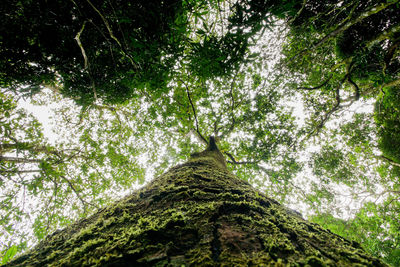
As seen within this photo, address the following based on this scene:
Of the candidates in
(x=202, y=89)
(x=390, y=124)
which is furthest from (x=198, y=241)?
(x=390, y=124)

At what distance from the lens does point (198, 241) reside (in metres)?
1.14

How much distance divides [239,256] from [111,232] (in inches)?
44.8

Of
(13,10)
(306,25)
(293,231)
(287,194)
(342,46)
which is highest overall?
(13,10)

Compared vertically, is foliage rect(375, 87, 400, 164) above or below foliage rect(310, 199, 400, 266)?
above

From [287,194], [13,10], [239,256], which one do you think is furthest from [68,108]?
[287,194]

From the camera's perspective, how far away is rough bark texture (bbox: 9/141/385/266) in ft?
3.21

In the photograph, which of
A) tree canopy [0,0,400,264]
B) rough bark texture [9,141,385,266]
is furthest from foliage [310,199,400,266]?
rough bark texture [9,141,385,266]

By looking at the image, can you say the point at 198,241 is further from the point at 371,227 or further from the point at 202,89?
the point at 371,227

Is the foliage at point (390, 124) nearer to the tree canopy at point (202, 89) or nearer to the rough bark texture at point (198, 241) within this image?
the tree canopy at point (202, 89)

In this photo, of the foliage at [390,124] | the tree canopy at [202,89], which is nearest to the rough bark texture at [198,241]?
the tree canopy at [202,89]

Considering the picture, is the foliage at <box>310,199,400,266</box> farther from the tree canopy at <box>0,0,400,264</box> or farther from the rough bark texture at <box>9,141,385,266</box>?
the rough bark texture at <box>9,141,385,266</box>

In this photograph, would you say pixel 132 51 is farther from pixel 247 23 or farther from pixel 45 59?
pixel 247 23

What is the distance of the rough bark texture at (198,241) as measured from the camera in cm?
98

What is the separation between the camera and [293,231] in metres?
1.38
